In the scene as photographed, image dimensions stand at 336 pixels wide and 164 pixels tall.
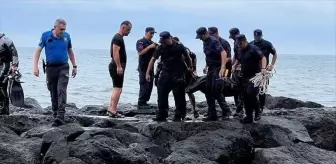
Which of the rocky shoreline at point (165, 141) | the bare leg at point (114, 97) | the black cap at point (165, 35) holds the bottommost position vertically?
the rocky shoreline at point (165, 141)

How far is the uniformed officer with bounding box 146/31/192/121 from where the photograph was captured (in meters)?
11.4

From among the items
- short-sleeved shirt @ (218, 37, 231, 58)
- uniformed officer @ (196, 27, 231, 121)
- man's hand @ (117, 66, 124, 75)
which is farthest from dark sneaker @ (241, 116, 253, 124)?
man's hand @ (117, 66, 124, 75)

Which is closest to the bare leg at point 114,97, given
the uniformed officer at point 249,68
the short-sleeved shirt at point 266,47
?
the uniformed officer at point 249,68

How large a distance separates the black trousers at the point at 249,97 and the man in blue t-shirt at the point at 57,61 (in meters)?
3.36

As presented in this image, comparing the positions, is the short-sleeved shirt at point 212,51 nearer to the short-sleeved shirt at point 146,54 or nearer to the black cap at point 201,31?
the black cap at point 201,31

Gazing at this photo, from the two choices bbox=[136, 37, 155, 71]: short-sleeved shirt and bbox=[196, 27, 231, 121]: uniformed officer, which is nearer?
bbox=[196, 27, 231, 121]: uniformed officer

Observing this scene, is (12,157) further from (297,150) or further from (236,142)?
(297,150)

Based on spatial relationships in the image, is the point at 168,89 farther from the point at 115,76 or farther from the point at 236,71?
the point at 236,71

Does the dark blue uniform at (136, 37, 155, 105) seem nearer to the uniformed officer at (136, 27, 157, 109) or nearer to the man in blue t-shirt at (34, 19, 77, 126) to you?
the uniformed officer at (136, 27, 157, 109)

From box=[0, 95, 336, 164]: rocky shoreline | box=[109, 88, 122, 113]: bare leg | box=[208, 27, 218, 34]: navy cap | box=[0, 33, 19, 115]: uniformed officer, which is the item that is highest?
box=[208, 27, 218, 34]: navy cap

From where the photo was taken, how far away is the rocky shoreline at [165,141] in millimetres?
9062

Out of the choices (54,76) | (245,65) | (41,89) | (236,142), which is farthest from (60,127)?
(41,89)

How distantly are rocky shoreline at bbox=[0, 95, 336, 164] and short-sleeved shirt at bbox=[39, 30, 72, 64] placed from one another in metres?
1.18

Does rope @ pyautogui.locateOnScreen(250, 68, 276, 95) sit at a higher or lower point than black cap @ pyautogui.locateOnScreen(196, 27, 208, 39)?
lower
